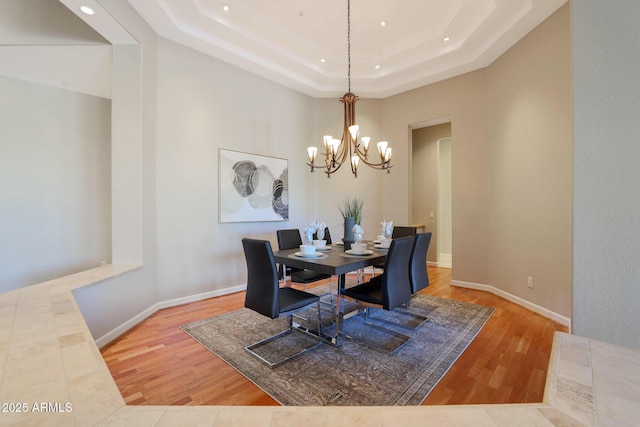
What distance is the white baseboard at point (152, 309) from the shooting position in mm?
2510

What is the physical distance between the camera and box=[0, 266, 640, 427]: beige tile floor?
751mm

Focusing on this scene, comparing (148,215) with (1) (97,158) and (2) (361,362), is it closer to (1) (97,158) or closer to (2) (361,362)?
(1) (97,158)

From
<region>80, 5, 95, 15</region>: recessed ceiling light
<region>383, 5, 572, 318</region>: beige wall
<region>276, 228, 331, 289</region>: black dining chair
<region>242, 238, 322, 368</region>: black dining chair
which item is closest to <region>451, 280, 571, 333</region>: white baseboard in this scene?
<region>383, 5, 572, 318</region>: beige wall

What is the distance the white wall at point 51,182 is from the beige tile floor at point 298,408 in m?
3.58

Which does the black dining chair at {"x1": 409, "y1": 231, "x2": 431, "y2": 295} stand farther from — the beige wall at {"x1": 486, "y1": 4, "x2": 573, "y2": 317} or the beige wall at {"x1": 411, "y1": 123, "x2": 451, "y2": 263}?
the beige wall at {"x1": 411, "y1": 123, "x2": 451, "y2": 263}

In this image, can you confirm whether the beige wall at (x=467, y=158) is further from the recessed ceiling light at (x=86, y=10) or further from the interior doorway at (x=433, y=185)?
the recessed ceiling light at (x=86, y=10)

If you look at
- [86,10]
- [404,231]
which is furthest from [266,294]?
[86,10]

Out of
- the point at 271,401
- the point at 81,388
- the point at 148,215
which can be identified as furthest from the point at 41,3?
the point at 271,401

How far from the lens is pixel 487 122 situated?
4141 millimetres

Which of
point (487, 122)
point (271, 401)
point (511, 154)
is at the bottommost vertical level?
point (271, 401)

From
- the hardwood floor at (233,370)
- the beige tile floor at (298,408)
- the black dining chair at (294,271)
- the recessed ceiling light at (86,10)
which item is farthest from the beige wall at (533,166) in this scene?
the recessed ceiling light at (86,10)

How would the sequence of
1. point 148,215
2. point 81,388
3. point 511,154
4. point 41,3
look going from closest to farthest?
point 81,388
point 41,3
point 148,215
point 511,154

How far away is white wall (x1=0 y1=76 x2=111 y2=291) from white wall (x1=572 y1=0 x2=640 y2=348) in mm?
5516

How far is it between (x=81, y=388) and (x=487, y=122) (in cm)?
501
